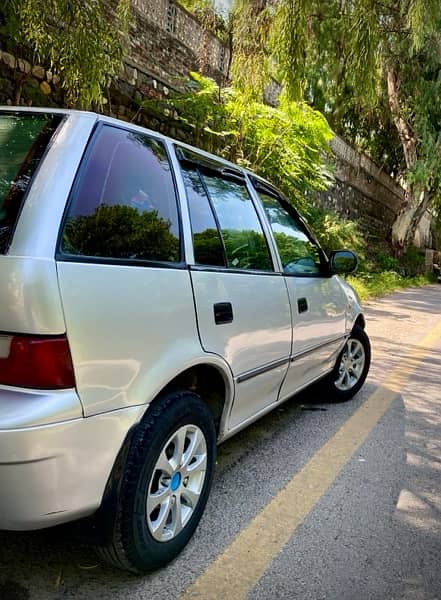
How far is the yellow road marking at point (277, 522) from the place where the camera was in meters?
2.20

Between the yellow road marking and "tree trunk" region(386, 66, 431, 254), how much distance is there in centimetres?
1612

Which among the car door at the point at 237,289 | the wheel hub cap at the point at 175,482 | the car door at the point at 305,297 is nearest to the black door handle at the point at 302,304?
the car door at the point at 305,297

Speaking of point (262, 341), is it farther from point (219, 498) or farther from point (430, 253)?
point (430, 253)

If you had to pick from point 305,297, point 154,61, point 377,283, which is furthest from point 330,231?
point 305,297

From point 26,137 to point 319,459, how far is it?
8.60ft

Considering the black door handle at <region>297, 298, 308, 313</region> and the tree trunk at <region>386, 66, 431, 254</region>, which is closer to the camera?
the black door handle at <region>297, 298, 308, 313</region>

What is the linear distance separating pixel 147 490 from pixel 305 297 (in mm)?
1894

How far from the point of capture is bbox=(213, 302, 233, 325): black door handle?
8.25 ft

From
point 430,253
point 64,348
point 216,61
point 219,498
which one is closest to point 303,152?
point 216,61

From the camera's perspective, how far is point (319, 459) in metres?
3.50

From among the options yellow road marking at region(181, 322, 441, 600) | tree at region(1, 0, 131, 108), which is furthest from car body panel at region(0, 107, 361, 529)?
tree at region(1, 0, 131, 108)

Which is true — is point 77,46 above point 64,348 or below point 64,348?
above

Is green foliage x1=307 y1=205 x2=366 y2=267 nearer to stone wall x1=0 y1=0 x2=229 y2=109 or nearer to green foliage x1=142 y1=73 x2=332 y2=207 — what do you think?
green foliage x1=142 y1=73 x2=332 y2=207

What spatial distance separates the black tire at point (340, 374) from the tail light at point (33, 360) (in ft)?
10.3
